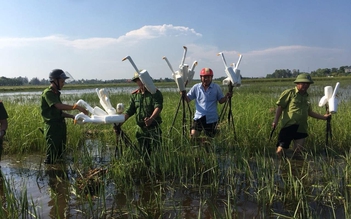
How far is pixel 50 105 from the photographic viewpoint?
397cm

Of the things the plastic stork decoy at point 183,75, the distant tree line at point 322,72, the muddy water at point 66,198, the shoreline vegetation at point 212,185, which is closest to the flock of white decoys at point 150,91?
the plastic stork decoy at point 183,75

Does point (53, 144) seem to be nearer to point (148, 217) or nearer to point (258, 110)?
point (148, 217)

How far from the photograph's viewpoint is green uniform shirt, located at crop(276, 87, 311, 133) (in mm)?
4316

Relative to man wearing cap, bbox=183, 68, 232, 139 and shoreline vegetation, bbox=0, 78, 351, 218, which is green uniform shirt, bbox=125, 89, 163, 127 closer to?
shoreline vegetation, bbox=0, 78, 351, 218

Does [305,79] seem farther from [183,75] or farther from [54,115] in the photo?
[54,115]

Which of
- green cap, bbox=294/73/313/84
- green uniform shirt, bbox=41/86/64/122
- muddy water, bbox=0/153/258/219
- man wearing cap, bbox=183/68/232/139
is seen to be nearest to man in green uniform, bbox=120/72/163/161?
muddy water, bbox=0/153/258/219

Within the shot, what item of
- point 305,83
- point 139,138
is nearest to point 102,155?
point 139,138

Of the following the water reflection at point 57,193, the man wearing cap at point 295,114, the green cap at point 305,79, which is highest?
the green cap at point 305,79

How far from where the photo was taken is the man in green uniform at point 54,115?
4.02 meters

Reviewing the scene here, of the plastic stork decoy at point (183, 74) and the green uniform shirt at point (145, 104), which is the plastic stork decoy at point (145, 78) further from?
the plastic stork decoy at point (183, 74)

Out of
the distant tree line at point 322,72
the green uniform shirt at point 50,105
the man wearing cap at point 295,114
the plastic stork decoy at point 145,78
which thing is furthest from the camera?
the distant tree line at point 322,72

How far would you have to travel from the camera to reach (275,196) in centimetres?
296

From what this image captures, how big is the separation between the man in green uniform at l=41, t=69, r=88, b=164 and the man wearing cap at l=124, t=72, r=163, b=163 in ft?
3.20

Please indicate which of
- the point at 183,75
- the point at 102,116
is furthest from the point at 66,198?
the point at 183,75
